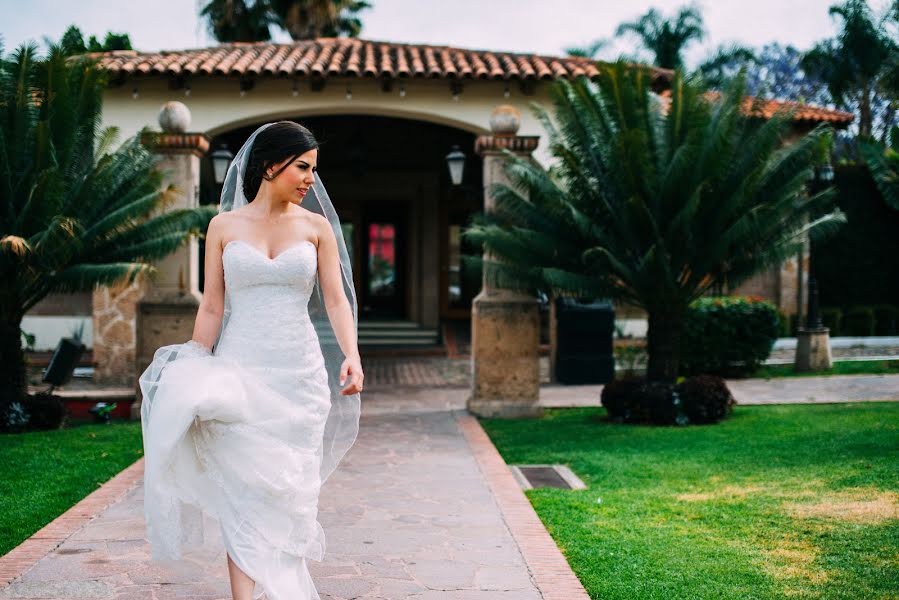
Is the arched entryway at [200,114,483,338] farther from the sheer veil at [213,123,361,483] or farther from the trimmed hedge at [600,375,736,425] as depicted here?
the sheer veil at [213,123,361,483]

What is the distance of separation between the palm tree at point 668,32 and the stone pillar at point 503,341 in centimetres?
1696

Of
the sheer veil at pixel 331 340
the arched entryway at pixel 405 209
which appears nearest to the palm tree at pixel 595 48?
the arched entryway at pixel 405 209

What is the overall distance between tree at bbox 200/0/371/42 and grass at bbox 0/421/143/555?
18.3 metres

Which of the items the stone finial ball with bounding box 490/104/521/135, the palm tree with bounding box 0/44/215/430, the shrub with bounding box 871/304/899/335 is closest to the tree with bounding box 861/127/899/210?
the shrub with bounding box 871/304/899/335

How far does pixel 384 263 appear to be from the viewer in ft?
75.7

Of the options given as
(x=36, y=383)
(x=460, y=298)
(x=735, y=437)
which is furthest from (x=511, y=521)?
(x=460, y=298)

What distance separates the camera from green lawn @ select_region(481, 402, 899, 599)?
462 cm

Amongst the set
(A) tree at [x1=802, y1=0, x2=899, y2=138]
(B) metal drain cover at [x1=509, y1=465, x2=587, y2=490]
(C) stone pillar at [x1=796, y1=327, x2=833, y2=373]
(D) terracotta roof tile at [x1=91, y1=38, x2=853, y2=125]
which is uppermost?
(A) tree at [x1=802, y1=0, x2=899, y2=138]

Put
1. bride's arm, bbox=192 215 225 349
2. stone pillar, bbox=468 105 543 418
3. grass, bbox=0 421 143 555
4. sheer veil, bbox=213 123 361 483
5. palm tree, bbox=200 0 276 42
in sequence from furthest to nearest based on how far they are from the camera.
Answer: palm tree, bbox=200 0 276 42 < stone pillar, bbox=468 105 543 418 < grass, bbox=0 421 143 555 < sheer veil, bbox=213 123 361 483 < bride's arm, bbox=192 215 225 349

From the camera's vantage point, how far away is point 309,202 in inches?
201

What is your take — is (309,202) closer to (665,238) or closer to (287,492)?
(287,492)

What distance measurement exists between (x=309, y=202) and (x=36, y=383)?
10.6 meters

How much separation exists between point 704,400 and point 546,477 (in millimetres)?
3239

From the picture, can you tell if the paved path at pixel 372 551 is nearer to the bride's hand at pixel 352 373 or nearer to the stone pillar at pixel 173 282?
the bride's hand at pixel 352 373
